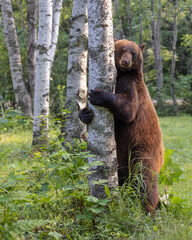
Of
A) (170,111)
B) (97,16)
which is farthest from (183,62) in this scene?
(97,16)

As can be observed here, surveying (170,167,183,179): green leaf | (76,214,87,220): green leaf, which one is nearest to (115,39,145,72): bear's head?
(170,167,183,179): green leaf

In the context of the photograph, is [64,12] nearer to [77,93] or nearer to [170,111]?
[170,111]

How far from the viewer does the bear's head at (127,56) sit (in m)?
4.05

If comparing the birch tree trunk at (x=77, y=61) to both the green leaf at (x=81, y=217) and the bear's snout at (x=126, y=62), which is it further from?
the green leaf at (x=81, y=217)

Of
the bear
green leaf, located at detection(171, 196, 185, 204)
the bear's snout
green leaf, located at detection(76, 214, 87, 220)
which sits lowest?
green leaf, located at detection(171, 196, 185, 204)

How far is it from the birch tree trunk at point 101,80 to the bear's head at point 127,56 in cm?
101

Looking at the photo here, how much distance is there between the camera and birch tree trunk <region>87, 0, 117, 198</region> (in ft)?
9.62

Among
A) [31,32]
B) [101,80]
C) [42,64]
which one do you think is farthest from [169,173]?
[31,32]

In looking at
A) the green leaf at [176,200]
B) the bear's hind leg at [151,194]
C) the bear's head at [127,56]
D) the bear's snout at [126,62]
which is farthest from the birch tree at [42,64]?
the green leaf at [176,200]

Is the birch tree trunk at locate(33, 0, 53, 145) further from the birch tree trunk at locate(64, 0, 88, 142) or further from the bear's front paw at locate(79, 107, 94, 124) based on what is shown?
the bear's front paw at locate(79, 107, 94, 124)

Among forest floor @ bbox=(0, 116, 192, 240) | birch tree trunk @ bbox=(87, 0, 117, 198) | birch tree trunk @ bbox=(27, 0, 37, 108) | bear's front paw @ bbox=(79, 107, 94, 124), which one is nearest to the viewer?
forest floor @ bbox=(0, 116, 192, 240)

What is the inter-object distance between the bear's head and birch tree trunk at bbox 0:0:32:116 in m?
6.59

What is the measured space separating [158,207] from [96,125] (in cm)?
136

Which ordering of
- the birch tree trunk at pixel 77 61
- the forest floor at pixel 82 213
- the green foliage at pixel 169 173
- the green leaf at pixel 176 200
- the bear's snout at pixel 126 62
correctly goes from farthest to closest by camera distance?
the birch tree trunk at pixel 77 61 → the bear's snout at pixel 126 62 → the green foliage at pixel 169 173 → the green leaf at pixel 176 200 → the forest floor at pixel 82 213
